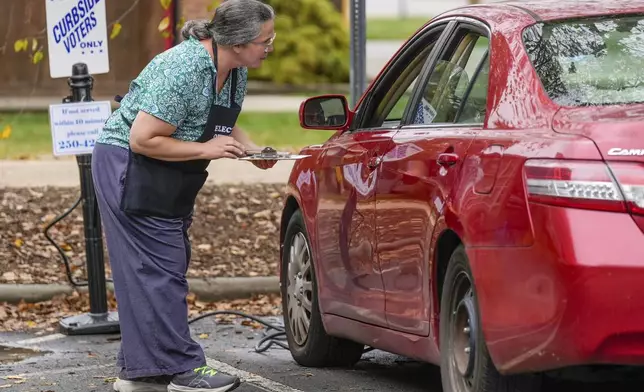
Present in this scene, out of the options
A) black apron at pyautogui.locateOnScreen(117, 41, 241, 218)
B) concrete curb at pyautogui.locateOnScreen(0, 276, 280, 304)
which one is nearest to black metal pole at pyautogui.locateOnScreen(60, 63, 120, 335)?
concrete curb at pyautogui.locateOnScreen(0, 276, 280, 304)

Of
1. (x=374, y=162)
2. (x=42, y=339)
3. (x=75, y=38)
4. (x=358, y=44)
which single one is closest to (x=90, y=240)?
(x=42, y=339)

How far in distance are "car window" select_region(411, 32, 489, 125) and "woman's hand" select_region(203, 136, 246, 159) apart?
29.4 inches

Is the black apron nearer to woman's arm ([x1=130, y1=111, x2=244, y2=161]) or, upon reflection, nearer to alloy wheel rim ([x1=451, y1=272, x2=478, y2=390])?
woman's arm ([x1=130, y1=111, x2=244, y2=161])

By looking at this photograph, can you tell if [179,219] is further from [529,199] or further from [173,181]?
[529,199]

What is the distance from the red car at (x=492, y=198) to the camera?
15.5 feet

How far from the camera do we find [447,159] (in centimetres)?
555

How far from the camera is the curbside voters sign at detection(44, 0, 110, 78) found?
9.45 metres

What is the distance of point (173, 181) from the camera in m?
6.58

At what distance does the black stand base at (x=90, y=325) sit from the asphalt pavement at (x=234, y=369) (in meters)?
0.05

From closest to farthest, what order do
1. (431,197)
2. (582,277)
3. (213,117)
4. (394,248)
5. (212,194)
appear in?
(582,277), (431,197), (394,248), (213,117), (212,194)

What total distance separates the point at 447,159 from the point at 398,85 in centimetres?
140

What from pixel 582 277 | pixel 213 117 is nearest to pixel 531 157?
pixel 582 277

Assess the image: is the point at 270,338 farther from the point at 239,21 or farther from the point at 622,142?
the point at 622,142

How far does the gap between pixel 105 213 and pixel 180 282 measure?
0.44 metres
